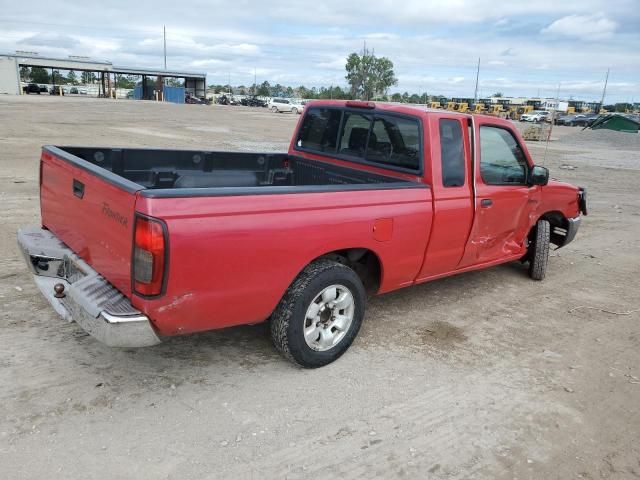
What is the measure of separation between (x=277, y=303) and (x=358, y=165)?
1960mm

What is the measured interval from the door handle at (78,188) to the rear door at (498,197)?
318cm

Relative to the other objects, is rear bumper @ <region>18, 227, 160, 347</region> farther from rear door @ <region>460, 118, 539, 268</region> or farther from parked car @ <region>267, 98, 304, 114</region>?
parked car @ <region>267, 98, 304, 114</region>

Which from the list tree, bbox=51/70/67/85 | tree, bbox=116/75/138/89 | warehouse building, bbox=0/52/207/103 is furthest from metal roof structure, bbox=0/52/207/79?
tree, bbox=116/75/138/89

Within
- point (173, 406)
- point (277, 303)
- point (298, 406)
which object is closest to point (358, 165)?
point (277, 303)

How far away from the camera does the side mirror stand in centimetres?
529

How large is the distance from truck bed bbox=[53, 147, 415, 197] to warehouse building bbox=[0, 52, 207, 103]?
58.8m

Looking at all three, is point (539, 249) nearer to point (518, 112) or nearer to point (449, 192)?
point (449, 192)

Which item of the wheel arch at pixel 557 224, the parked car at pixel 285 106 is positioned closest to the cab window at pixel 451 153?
the wheel arch at pixel 557 224

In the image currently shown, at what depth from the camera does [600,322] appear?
5.04 metres

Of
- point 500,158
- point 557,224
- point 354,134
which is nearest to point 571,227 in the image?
point 557,224

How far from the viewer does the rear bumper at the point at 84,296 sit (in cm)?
290

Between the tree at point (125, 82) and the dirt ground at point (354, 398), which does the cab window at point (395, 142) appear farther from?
the tree at point (125, 82)

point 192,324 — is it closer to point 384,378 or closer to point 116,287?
point 116,287

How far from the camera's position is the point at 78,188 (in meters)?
3.54
